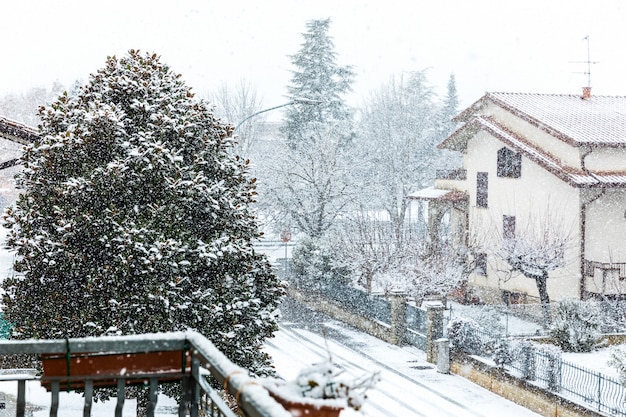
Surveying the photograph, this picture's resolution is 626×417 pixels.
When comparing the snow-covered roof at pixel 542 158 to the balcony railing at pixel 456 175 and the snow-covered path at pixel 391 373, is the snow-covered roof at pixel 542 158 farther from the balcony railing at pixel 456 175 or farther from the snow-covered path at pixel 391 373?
the snow-covered path at pixel 391 373

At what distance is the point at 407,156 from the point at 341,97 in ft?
23.2

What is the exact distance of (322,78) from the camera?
4616 centimetres

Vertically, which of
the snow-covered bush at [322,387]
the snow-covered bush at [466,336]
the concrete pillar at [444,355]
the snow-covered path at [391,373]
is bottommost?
the snow-covered path at [391,373]

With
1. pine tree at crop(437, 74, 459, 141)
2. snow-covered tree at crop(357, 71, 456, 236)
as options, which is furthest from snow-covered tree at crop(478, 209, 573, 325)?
pine tree at crop(437, 74, 459, 141)

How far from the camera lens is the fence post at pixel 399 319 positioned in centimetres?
2369

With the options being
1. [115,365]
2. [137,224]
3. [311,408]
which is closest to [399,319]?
[137,224]

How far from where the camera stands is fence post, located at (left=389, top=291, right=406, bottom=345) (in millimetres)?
23688

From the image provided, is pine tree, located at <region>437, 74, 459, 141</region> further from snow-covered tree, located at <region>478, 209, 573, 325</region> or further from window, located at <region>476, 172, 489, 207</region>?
snow-covered tree, located at <region>478, 209, 573, 325</region>

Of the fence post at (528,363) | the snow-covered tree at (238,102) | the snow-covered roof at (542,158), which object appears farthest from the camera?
the snow-covered tree at (238,102)

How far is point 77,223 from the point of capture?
10.1 m

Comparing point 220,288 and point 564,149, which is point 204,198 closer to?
point 220,288

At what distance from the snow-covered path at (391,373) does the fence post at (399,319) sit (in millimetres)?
367

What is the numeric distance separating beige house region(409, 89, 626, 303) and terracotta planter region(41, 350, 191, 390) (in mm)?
22773

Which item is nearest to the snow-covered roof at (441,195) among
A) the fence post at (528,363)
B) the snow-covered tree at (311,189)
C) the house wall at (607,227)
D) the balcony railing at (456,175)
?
the balcony railing at (456,175)
